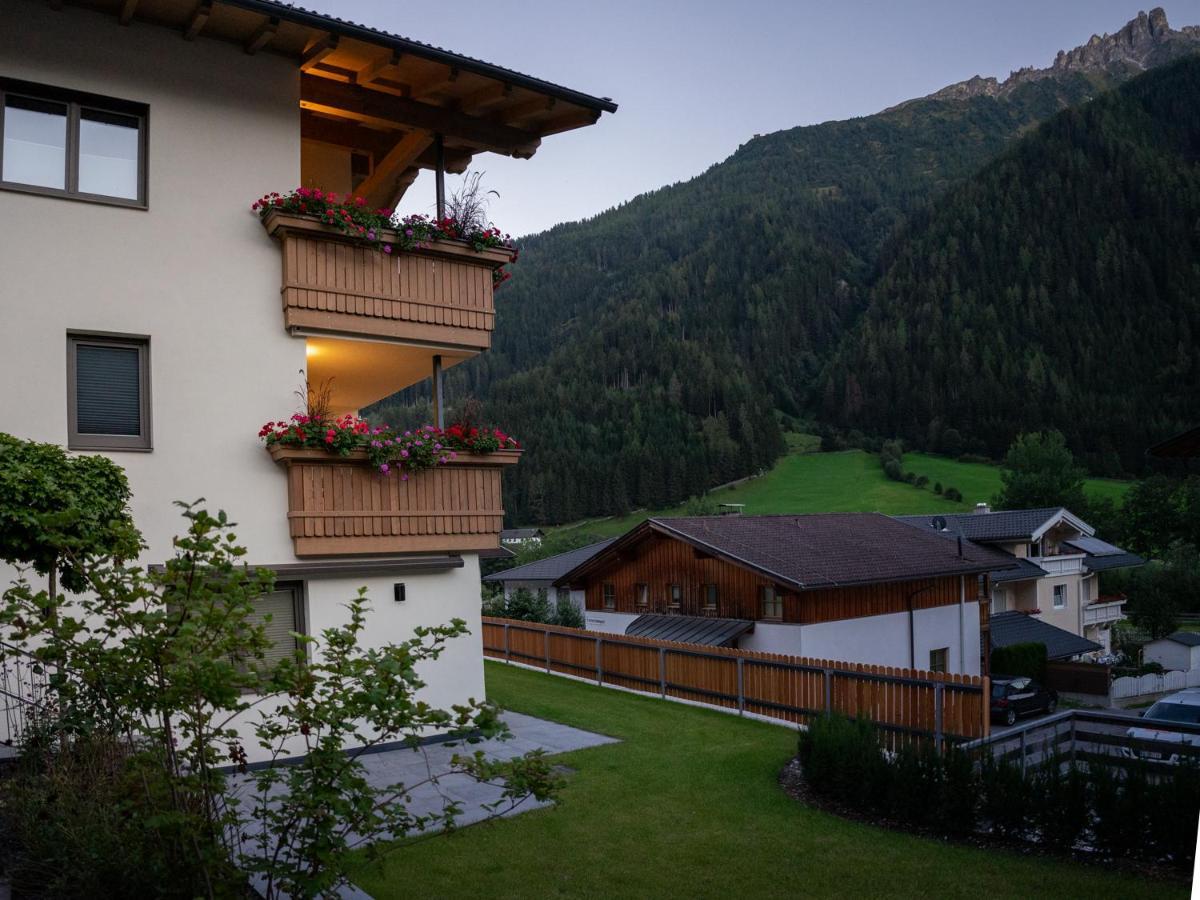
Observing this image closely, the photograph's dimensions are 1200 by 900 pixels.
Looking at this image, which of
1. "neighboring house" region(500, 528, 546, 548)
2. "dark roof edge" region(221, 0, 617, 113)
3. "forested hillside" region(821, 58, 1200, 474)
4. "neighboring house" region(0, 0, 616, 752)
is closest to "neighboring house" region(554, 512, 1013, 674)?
"forested hillside" region(821, 58, 1200, 474)

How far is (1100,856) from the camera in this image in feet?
22.3

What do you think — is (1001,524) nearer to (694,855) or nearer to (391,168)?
(391,168)

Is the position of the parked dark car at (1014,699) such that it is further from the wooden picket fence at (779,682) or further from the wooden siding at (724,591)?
the wooden picket fence at (779,682)

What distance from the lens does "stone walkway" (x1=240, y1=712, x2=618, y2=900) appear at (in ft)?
26.6

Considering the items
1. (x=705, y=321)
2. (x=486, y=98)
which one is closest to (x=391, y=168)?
(x=486, y=98)

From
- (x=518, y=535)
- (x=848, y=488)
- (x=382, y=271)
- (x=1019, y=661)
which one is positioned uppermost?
(x=382, y=271)

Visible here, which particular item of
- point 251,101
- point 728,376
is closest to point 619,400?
point 728,376

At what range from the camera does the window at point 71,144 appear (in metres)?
8.95

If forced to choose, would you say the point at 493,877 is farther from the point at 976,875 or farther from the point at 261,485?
the point at 261,485

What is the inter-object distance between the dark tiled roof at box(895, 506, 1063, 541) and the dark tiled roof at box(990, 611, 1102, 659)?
124 inches

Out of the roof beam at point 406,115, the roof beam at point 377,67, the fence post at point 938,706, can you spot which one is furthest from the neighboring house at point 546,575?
the roof beam at point 377,67

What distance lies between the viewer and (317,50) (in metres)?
9.98

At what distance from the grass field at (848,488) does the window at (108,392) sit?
174 feet

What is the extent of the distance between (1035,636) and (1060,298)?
121 feet
